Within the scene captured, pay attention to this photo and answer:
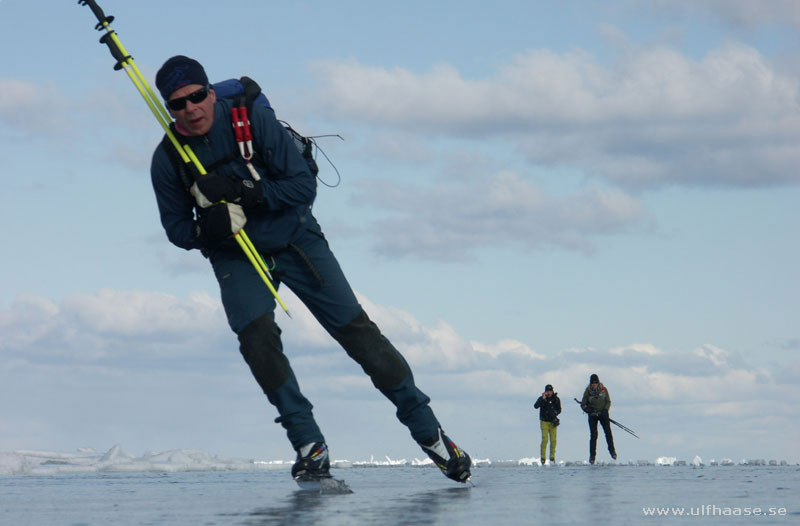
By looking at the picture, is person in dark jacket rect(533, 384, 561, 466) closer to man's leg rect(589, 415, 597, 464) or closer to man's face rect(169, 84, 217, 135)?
man's leg rect(589, 415, 597, 464)

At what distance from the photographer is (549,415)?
24562 millimetres

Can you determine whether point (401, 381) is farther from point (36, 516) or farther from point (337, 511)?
point (36, 516)

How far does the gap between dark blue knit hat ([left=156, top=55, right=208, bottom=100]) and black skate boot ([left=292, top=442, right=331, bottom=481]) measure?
2500 mm

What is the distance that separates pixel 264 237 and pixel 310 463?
1543mm

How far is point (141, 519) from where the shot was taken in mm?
5160

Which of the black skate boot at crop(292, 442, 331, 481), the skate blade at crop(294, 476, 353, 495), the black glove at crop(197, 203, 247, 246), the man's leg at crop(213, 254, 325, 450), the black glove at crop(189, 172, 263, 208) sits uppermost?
the black glove at crop(189, 172, 263, 208)

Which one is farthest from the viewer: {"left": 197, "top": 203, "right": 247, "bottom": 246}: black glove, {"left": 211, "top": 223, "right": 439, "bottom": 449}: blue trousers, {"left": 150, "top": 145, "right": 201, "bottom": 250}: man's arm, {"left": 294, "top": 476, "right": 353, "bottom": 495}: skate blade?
{"left": 150, "top": 145, "right": 201, "bottom": 250}: man's arm

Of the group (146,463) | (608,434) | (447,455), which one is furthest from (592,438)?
(447,455)

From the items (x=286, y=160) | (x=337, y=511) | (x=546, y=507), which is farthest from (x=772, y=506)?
(x=286, y=160)

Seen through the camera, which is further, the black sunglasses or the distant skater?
the distant skater

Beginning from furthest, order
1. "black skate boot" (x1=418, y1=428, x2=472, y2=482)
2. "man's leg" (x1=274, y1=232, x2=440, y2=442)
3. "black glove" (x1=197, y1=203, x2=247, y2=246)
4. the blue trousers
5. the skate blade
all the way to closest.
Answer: "black skate boot" (x1=418, y1=428, x2=472, y2=482)
"man's leg" (x1=274, y1=232, x2=440, y2=442)
the blue trousers
the skate blade
"black glove" (x1=197, y1=203, x2=247, y2=246)

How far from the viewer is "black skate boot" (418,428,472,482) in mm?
7496

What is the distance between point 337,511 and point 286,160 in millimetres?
2690

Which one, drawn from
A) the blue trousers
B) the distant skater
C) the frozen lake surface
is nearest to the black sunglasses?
the blue trousers
